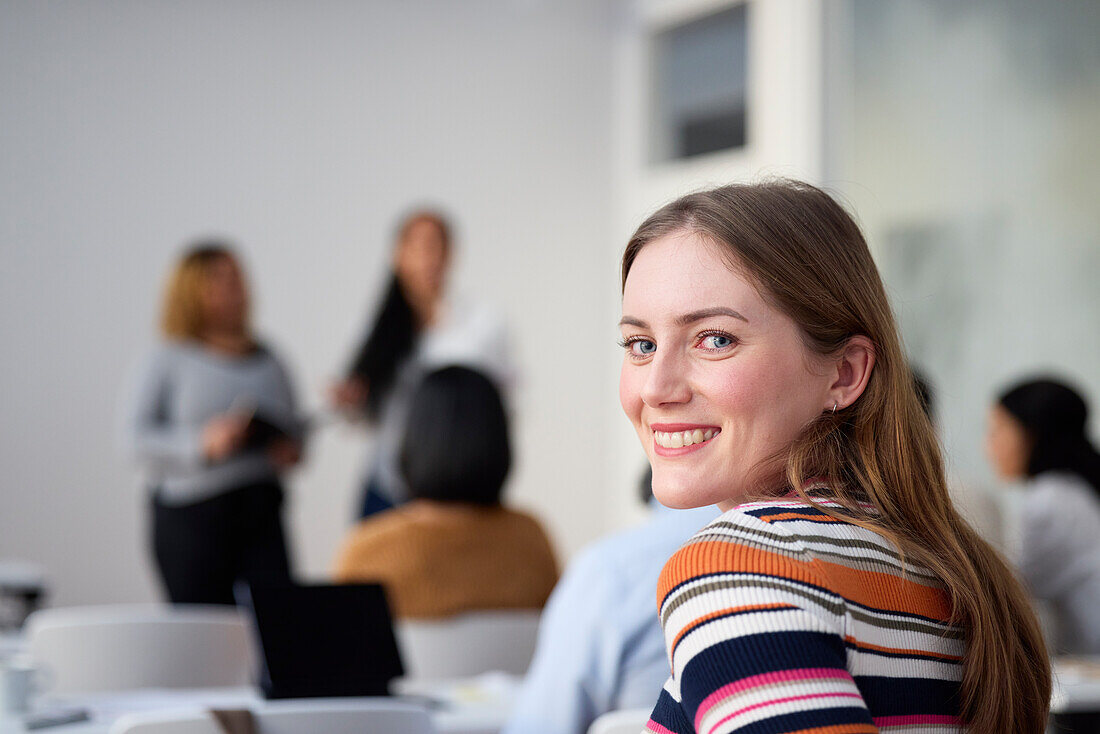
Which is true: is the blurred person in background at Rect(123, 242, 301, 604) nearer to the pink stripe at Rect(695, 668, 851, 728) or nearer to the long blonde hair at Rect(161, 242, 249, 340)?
the long blonde hair at Rect(161, 242, 249, 340)

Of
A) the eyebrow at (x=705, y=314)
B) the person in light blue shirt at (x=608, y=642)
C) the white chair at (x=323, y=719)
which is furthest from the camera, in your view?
the person in light blue shirt at (x=608, y=642)

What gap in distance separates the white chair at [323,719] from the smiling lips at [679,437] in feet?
2.27

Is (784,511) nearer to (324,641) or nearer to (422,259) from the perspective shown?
(324,641)

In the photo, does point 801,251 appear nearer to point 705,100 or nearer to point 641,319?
point 641,319

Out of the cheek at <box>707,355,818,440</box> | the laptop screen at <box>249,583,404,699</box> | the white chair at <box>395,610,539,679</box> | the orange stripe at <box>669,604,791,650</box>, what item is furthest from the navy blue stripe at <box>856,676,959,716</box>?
the white chair at <box>395,610,539,679</box>

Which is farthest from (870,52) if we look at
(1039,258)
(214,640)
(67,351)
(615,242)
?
(67,351)

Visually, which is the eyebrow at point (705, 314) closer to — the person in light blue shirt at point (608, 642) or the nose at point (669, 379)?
the nose at point (669, 379)

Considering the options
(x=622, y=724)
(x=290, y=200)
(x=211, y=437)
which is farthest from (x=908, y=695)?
(x=290, y=200)

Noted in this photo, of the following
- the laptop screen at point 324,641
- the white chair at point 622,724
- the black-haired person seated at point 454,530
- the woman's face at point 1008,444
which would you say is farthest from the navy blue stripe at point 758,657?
the woman's face at point 1008,444

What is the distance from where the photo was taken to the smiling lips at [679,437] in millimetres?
947

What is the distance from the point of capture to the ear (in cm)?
96

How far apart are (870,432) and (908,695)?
229 mm

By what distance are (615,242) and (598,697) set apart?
517 cm

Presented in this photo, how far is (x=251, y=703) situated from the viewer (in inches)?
70.1
